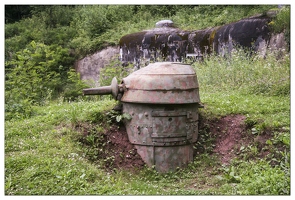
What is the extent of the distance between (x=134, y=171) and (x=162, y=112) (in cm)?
102

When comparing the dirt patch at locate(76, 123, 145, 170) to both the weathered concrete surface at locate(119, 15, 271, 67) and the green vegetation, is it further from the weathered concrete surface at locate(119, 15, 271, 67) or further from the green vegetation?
the weathered concrete surface at locate(119, 15, 271, 67)

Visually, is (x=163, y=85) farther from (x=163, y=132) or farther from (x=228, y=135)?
(x=228, y=135)

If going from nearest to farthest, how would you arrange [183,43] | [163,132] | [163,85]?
[163,85] → [163,132] → [183,43]

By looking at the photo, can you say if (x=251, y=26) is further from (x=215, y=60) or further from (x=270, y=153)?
(x=270, y=153)

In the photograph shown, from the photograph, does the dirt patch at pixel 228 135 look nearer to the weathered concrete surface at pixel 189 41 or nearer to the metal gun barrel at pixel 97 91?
the metal gun barrel at pixel 97 91

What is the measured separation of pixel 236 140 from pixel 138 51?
807cm

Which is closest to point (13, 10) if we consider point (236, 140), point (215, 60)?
point (215, 60)

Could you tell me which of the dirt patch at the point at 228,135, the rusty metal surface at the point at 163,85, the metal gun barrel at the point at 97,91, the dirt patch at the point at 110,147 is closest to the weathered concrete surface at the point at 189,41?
the dirt patch at the point at 228,135

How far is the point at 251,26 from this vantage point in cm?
1050

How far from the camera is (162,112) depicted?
513cm

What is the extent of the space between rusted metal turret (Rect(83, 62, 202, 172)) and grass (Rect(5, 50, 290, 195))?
0.94 feet

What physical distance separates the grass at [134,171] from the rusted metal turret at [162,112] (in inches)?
11.2

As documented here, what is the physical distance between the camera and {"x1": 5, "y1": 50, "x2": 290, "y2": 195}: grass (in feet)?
13.1

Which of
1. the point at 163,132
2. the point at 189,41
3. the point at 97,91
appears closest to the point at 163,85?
the point at 163,132
